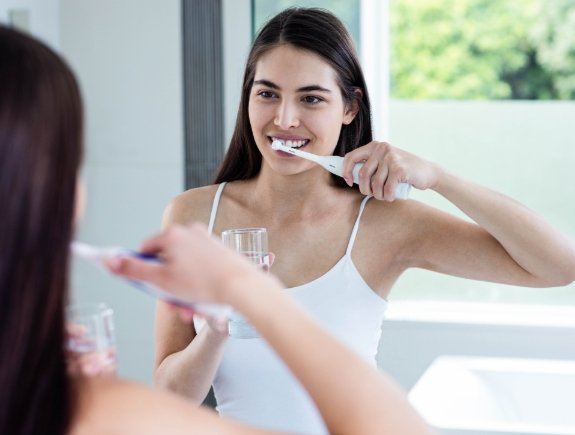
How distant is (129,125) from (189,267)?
8.64 ft

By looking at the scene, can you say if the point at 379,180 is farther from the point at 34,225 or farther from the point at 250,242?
the point at 34,225

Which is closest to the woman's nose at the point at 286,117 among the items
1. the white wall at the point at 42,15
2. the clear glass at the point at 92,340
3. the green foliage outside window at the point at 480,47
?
the clear glass at the point at 92,340

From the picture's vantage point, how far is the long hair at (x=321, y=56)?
1.85m

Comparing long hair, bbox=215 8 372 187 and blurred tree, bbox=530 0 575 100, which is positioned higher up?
blurred tree, bbox=530 0 575 100

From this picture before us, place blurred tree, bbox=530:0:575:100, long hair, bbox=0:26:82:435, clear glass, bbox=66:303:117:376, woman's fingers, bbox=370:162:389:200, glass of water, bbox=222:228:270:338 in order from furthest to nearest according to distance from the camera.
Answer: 1. blurred tree, bbox=530:0:575:100
2. woman's fingers, bbox=370:162:389:200
3. glass of water, bbox=222:228:270:338
4. clear glass, bbox=66:303:117:376
5. long hair, bbox=0:26:82:435

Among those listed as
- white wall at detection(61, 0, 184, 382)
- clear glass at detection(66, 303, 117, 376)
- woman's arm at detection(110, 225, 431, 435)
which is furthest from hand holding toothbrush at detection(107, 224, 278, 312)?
white wall at detection(61, 0, 184, 382)

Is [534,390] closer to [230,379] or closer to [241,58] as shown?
[230,379]

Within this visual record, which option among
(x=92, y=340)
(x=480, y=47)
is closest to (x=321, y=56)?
(x=92, y=340)

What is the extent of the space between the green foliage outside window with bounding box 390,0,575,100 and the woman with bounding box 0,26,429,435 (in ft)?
34.6

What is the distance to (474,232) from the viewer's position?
184 centimetres

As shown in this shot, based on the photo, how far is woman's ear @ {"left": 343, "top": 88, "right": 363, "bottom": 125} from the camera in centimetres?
192

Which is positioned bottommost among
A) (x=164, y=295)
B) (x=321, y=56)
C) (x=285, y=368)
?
(x=285, y=368)

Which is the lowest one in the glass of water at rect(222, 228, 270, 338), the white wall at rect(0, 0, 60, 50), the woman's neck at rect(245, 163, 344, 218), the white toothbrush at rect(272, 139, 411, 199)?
the glass of water at rect(222, 228, 270, 338)

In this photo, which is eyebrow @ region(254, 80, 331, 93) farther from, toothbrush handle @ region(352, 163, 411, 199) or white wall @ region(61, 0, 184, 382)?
white wall @ region(61, 0, 184, 382)
